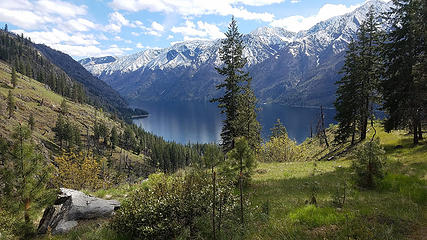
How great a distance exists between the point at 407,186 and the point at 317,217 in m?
7.04

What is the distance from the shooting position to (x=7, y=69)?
190625 millimetres

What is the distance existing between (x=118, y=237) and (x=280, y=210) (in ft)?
21.0

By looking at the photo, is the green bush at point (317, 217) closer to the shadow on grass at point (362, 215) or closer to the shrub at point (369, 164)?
the shadow on grass at point (362, 215)

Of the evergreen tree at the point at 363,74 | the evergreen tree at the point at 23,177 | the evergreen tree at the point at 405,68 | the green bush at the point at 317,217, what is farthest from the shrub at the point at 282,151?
the green bush at the point at 317,217

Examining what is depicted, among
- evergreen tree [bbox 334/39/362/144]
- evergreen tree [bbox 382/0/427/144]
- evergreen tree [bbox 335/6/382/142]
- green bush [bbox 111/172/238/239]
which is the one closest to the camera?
green bush [bbox 111/172/238/239]

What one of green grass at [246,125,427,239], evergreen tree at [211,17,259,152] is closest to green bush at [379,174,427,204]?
green grass at [246,125,427,239]

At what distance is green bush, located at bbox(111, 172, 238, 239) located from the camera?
276 inches

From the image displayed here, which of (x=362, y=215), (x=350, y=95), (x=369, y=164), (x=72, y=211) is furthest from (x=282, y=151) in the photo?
(x=72, y=211)

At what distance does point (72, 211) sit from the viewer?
1133 centimetres

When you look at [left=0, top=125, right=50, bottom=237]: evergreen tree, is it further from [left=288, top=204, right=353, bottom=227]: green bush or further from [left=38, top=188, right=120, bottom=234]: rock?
[left=288, top=204, right=353, bottom=227]: green bush

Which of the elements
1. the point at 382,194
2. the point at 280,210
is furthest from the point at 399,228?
the point at 382,194

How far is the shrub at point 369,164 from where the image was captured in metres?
11.6

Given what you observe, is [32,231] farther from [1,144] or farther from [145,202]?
[145,202]

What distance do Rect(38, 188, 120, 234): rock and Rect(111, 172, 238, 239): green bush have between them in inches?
165
